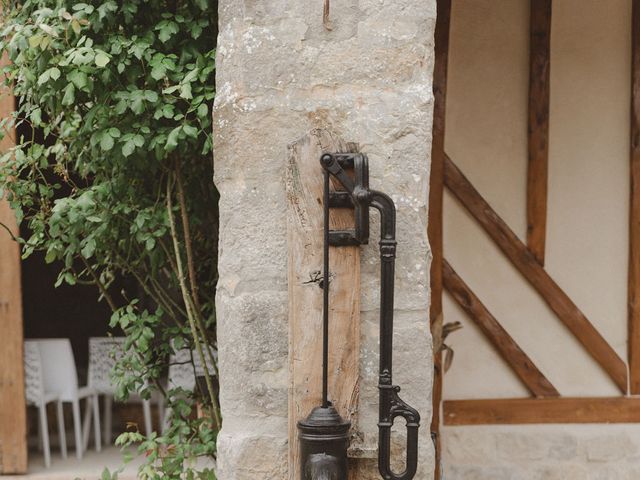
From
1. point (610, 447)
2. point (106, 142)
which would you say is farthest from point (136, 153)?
point (610, 447)

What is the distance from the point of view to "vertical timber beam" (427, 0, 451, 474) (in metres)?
3.64

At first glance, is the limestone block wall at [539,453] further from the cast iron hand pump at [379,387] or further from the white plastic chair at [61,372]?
the white plastic chair at [61,372]

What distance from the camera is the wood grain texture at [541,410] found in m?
3.85

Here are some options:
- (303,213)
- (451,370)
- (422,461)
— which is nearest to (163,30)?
(303,213)

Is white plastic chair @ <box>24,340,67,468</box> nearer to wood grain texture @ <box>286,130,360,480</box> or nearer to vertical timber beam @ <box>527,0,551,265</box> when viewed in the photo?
vertical timber beam @ <box>527,0,551,265</box>

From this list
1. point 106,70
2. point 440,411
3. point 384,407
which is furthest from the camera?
point 440,411

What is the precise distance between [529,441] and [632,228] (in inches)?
45.2

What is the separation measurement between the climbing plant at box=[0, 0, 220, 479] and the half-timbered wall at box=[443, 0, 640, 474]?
1.42 metres

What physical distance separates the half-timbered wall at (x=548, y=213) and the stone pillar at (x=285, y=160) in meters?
1.77

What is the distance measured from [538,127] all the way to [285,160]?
210cm

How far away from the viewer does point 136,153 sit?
260 cm

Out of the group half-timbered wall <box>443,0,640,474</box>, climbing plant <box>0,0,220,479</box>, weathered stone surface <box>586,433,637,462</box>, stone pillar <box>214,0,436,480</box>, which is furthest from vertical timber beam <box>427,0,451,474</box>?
stone pillar <box>214,0,436,480</box>

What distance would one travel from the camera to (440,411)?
12.5ft

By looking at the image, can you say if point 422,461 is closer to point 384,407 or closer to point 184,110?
point 384,407
